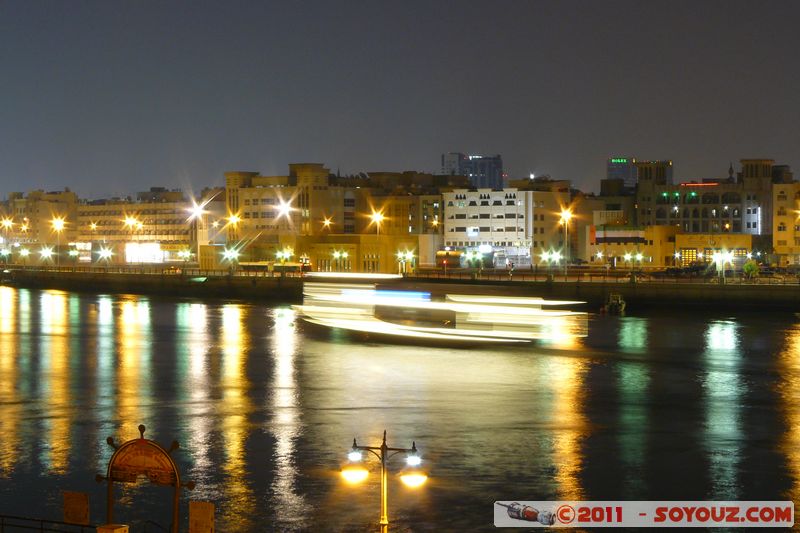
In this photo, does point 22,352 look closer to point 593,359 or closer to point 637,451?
point 593,359

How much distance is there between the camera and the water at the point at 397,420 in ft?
60.7

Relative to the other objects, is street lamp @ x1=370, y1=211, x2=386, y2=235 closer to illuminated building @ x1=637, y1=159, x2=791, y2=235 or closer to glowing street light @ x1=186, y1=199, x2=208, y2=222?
glowing street light @ x1=186, y1=199, x2=208, y2=222

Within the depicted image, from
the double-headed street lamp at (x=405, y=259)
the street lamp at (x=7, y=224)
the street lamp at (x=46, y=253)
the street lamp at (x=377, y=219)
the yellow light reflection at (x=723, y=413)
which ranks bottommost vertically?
the yellow light reflection at (x=723, y=413)

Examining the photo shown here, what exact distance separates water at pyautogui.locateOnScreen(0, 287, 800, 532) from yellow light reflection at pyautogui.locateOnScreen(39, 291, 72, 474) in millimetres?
112

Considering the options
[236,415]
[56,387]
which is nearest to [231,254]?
[56,387]

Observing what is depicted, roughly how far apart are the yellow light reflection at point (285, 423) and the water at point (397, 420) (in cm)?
6

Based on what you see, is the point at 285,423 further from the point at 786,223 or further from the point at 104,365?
the point at 786,223

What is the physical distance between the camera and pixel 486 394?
29047mm

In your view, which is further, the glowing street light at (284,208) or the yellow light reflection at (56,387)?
the glowing street light at (284,208)

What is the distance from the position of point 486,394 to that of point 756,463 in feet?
30.8

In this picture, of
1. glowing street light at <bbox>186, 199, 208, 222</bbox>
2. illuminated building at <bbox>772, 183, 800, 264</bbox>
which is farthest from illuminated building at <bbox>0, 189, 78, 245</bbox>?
illuminated building at <bbox>772, 183, 800, 264</bbox>

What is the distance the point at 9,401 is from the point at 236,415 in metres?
6.73

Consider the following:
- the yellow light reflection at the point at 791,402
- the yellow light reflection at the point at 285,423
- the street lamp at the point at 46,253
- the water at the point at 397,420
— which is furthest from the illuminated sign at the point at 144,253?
the yellow light reflection at the point at 791,402

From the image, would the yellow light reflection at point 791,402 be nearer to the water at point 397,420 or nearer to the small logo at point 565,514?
the water at point 397,420
